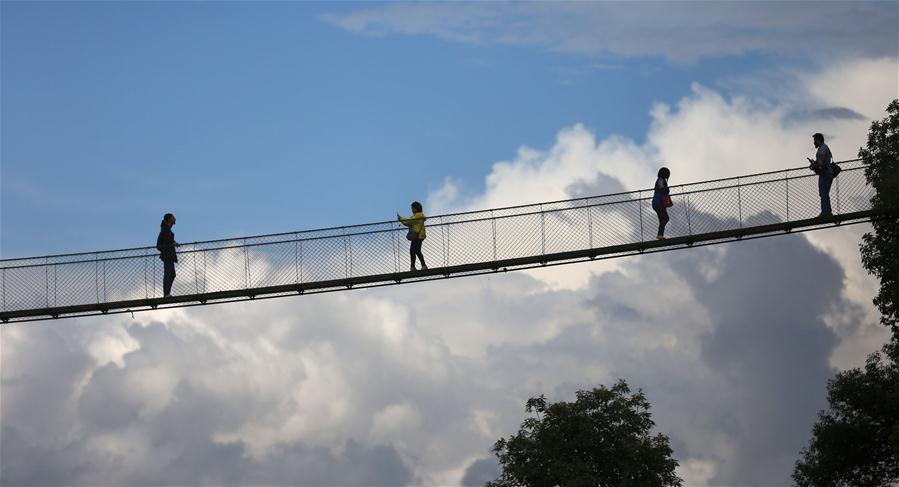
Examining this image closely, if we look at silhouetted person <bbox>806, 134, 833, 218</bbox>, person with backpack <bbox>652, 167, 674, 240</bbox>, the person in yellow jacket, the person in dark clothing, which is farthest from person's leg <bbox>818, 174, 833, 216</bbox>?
the person in dark clothing

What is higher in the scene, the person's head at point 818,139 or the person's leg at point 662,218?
the person's head at point 818,139

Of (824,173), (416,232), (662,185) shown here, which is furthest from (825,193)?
(416,232)

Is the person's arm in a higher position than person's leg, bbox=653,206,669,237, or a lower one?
higher

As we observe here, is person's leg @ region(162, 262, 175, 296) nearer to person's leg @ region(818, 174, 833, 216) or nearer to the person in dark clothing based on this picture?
the person in dark clothing

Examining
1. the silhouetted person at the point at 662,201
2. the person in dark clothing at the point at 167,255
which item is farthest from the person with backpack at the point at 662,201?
the person in dark clothing at the point at 167,255

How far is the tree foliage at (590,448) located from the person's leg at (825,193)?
25967 millimetres

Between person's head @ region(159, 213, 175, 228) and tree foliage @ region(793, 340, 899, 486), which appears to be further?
tree foliage @ region(793, 340, 899, 486)

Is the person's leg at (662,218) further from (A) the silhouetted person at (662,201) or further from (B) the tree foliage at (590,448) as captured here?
(B) the tree foliage at (590,448)

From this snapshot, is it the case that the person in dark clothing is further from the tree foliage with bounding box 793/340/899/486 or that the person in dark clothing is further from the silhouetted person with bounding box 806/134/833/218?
the tree foliage with bounding box 793/340/899/486

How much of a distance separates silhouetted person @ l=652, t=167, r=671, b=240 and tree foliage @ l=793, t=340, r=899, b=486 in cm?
2515

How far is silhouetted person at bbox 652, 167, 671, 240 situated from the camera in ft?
137

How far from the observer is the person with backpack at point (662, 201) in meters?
Result: 41.8

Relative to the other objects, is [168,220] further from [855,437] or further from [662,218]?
[855,437]

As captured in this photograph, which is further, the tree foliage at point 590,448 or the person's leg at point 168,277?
the tree foliage at point 590,448
